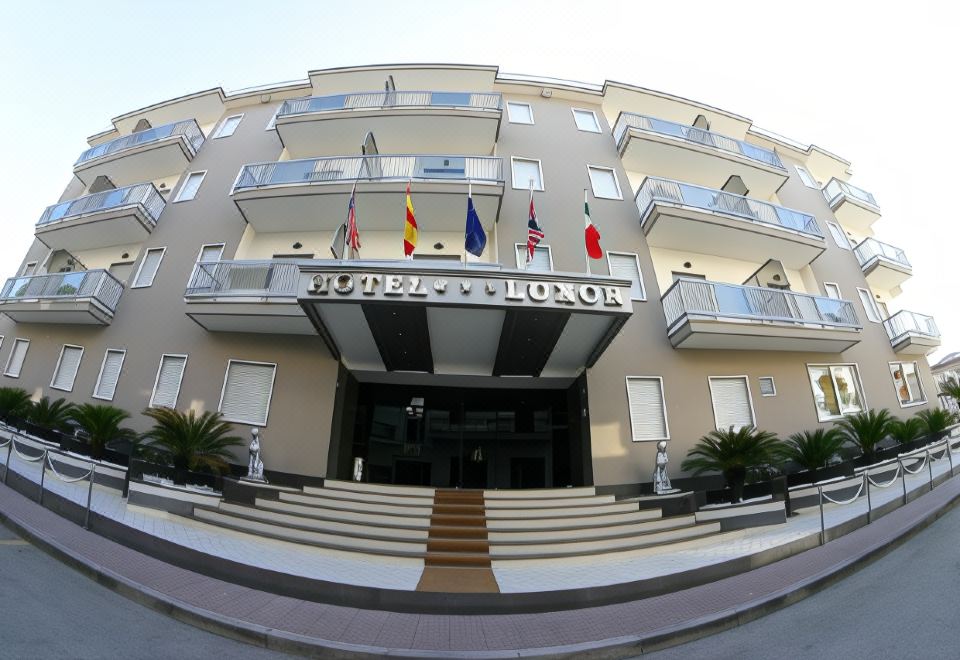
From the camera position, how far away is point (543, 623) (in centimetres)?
557

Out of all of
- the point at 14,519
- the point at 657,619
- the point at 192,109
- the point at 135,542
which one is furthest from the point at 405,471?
the point at 192,109

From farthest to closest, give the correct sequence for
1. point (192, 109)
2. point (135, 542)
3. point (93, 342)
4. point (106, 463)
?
point (192, 109)
point (93, 342)
point (106, 463)
point (135, 542)

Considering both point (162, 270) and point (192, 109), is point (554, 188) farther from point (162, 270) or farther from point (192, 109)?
point (192, 109)

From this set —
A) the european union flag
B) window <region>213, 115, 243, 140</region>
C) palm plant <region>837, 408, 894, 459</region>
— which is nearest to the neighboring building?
window <region>213, 115, 243, 140</region>

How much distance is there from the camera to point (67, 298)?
1372cm

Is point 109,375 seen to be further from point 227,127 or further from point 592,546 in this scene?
point 592,546

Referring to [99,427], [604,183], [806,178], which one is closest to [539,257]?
Answer: [604,183]

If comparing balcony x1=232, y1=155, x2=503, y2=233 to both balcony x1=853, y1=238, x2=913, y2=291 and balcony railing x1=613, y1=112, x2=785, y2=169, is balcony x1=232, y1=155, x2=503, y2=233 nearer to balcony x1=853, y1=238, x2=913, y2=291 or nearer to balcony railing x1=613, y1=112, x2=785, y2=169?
balcony railing x1=613, y1=112, x2=785, y2=169

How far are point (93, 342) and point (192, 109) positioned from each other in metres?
12.5

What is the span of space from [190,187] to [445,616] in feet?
61.7

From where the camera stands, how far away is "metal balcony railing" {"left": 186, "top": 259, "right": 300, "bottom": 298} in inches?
450

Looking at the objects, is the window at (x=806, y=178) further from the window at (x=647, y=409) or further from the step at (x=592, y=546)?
the step at (x=592, y=546)

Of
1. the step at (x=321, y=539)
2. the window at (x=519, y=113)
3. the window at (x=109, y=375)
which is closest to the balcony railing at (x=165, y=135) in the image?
the window at (x=109, y=375)

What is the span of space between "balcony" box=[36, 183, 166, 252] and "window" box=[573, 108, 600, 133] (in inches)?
704
